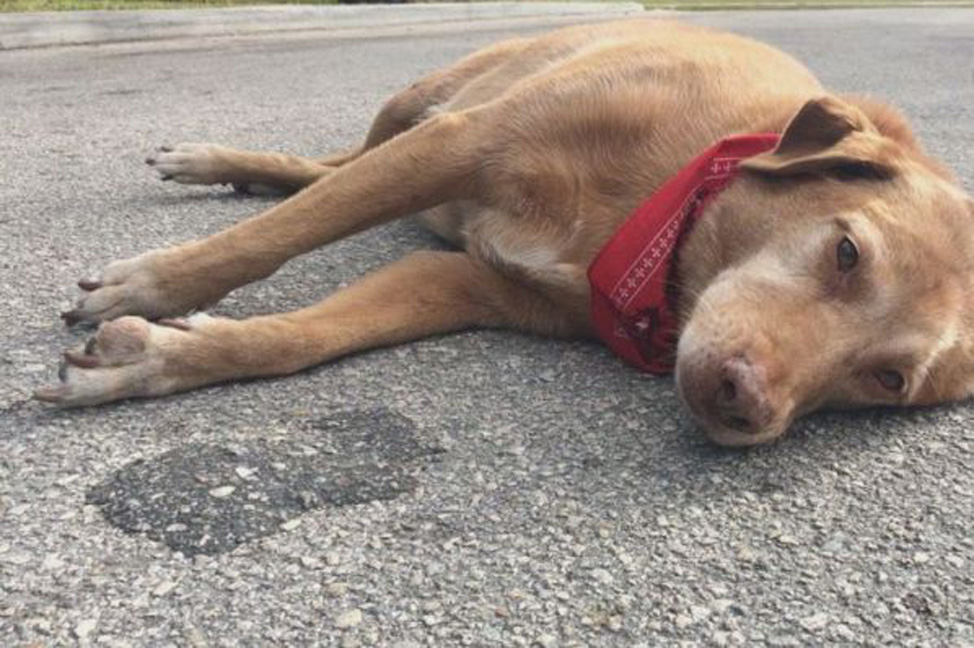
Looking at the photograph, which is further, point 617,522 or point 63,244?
point 63,244

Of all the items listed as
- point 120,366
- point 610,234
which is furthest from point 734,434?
point 120,366

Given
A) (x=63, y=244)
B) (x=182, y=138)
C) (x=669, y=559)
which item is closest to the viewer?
(x=669, y=559)

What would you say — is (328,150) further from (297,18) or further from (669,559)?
(297,18)

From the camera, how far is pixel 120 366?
2561 millimetres

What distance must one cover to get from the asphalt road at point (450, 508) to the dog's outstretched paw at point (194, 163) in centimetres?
83

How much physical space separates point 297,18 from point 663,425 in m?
10.6

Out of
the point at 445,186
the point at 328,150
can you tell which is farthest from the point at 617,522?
the point at 328,150

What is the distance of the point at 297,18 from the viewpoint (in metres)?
12.2

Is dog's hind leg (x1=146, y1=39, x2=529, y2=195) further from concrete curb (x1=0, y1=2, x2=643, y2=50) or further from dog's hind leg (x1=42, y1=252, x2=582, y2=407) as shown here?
concrete curb (x1=0, y1=2, x2=643, y2=50)

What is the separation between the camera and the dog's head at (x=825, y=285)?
255 cm

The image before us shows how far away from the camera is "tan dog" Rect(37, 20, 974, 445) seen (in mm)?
2615

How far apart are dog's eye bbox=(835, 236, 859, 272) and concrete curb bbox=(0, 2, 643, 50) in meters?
8.45

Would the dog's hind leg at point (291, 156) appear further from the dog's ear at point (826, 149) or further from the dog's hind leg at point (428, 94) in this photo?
the dog's ear at point (826, 149)

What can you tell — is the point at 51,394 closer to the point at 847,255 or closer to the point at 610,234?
the point at 610,234
